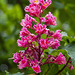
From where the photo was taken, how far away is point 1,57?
3.37m

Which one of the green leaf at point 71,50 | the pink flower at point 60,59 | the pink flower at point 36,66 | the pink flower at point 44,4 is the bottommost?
the pink flower at point 36,66

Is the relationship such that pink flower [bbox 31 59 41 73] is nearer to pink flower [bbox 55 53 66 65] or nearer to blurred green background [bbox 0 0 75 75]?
pink flower [bbox 55 53 66 65]

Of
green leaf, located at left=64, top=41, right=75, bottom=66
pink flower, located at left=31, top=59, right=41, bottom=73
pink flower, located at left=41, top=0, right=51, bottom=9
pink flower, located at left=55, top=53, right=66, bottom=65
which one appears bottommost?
pink flower, located at left=31, top=59, right=41, bottom=73

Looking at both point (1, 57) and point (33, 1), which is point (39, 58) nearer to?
point (33, 1)

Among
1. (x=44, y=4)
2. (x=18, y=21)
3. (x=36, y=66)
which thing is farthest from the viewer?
(x=18, y=21)

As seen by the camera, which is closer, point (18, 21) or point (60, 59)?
point (60, 59)

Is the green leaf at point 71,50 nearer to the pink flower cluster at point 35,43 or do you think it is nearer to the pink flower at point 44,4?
the pink flower cluster at point 35,43

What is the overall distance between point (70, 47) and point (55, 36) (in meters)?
0.13

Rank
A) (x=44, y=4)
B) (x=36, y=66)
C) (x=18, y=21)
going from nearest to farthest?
1. (x=36, y=66)
2. (x=44, y=4)
3. (x=18, y=21)

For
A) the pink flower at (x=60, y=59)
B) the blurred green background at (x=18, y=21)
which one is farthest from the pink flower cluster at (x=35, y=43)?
the blurred green background at (x=18, y=21)

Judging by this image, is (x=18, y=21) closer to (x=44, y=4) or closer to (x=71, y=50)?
(x=44, y=4)

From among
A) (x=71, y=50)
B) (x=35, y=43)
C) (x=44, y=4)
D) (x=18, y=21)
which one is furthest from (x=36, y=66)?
(x=18, y=21)

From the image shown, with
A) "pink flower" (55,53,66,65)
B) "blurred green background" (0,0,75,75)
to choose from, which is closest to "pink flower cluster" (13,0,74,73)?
"pink flower" (55,53,66,65)

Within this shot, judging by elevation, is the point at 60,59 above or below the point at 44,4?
below
